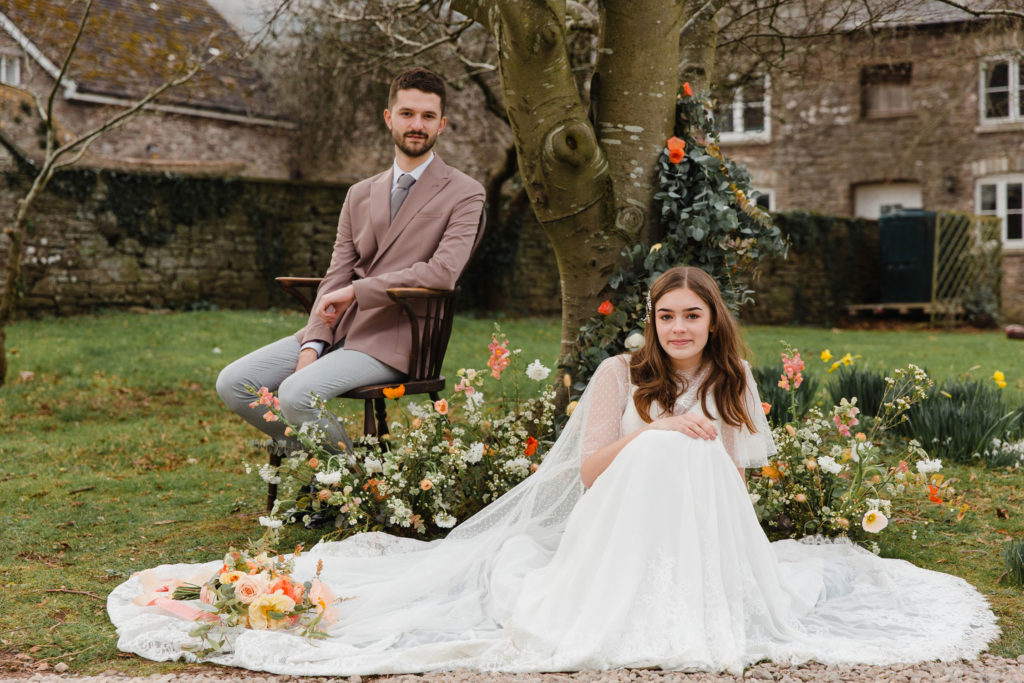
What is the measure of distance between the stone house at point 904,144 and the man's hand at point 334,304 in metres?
16.3

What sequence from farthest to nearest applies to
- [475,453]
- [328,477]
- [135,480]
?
1. [135,480]
2. [475,453]
3. [328,477]

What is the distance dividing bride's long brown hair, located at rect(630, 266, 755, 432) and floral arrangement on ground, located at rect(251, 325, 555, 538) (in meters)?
0.85

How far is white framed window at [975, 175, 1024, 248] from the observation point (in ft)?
66.8

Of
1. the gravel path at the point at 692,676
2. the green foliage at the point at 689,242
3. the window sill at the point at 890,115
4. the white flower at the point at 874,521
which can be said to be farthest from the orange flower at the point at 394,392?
the window sill at the point at 890,115

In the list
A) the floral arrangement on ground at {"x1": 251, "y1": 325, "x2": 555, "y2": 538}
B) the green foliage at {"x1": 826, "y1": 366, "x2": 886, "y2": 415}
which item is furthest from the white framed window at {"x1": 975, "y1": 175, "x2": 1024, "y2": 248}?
the floral arrangement on ground at {"x1": 251, "y1": 325, "x2": 555, "y2": 538}

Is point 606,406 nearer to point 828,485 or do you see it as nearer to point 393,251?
point 828,485

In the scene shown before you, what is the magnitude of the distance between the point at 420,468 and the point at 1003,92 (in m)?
20.2

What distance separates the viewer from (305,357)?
4.44 meters

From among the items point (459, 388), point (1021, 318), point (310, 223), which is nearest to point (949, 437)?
point (459, 388)

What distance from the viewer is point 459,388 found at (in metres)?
4.36

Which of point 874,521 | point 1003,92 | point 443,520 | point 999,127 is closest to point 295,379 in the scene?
point 443,520

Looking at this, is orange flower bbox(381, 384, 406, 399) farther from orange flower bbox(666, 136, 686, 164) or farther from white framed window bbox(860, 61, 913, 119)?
white framed window bbox(860, 61, 913, 119)

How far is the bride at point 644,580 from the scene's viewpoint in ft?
9.70

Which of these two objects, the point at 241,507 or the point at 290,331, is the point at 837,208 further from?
the point at 241,507
